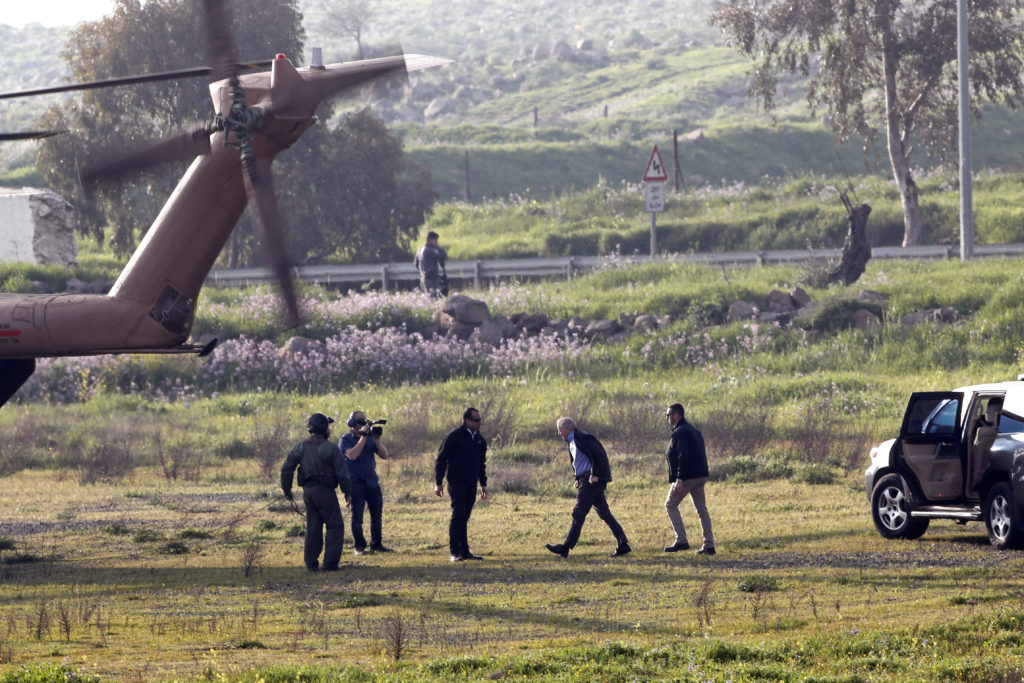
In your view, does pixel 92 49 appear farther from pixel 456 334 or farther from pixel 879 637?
pixel 879 637

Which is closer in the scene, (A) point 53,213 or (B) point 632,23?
(A) point 53,213

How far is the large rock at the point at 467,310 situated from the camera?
37.2 meters

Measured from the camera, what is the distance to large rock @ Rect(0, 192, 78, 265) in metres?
38.7

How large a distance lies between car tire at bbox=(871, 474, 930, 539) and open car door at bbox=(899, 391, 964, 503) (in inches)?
13.1

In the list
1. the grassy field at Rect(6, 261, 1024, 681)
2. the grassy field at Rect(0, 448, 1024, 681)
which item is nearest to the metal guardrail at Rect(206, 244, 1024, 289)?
the grassy field at Rect(6, 261, 1024, 681)

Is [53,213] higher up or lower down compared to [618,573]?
higher up

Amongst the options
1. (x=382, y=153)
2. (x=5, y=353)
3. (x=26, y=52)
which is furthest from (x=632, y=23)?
(x=5, y=353)

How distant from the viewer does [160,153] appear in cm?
1900

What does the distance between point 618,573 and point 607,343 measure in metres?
20.2

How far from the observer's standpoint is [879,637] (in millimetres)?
10797

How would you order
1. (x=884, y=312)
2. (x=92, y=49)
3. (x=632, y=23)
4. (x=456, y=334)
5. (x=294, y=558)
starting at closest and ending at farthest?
(x=294, y=558) → (x=884, y=312) → (x=456, y=334) → (x=92, y=49) → (x=632, y=23)

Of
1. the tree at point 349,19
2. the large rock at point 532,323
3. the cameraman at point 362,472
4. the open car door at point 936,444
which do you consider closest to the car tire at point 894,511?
the open car door at point 936,444

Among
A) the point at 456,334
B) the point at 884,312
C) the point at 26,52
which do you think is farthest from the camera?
the point at 26,52

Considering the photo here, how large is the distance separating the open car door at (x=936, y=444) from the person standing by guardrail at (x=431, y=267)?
848 inches
